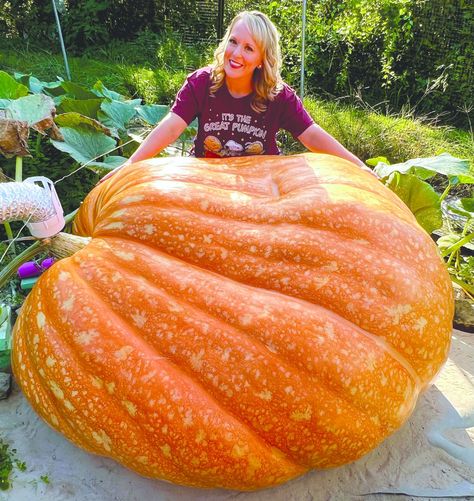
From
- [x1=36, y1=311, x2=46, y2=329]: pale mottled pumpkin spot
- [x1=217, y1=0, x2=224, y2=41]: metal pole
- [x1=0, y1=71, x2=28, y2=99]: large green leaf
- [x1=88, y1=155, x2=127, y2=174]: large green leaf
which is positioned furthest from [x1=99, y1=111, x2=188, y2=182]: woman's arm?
[x1=217, y1=0, x2=224, y2=41]: metal pole

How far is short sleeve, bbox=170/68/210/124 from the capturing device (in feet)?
8.93

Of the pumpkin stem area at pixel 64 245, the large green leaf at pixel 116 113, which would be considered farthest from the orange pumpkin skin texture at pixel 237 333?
the large green leaf at pixel 116 113

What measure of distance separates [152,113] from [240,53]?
3.89ft

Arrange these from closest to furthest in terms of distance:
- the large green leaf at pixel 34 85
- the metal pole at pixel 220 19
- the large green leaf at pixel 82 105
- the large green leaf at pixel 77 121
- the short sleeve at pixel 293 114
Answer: the short sleeve at pixel 293 114
the large green leaf at pixel 77 121
the large green leaf at pixel 82 105
the large green leaf at pixel 34 85
the metal pole at pixel 220 19

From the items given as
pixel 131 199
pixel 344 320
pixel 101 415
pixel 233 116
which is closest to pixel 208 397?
pixel 101 415

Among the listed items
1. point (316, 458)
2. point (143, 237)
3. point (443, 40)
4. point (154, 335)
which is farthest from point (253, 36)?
point (443, 40)

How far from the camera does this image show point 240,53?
2.58 m

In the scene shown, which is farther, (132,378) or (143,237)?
(143,237)

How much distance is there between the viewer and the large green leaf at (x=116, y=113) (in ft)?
10.8

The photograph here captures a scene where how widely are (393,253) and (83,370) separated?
1.00m

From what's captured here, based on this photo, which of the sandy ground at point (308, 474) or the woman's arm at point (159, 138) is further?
the woman's arm at point (159, 138)

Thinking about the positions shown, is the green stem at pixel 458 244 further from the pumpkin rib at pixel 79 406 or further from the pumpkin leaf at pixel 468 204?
the pumpkin rib at pixel 79 406

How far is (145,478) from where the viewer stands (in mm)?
1771

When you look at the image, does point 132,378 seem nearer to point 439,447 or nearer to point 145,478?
point 145,478
